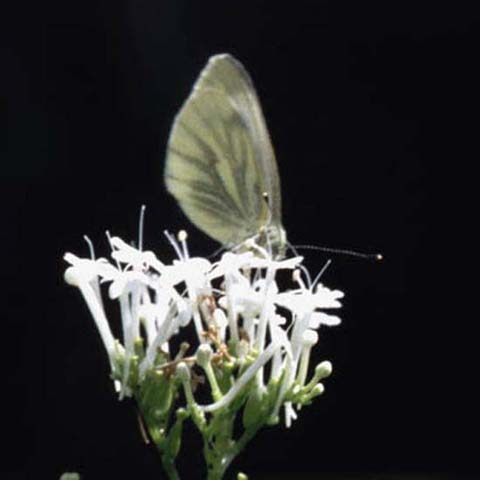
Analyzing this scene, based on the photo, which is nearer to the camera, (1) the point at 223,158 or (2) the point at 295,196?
(1) the point at 223,158

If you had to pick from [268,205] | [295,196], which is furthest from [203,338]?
[295,196]

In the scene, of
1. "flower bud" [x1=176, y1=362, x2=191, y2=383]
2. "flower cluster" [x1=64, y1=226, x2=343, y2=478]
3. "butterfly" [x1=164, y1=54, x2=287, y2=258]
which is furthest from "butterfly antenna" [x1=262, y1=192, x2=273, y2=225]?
"flower bud" [x1=176, y1=362, x2=191, y2=383]

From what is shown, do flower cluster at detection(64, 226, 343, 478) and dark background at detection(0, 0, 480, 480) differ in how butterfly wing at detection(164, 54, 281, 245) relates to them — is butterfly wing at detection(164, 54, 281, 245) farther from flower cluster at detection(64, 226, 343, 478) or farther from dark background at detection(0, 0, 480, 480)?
dark background at detection(0, 0, 480, 480)

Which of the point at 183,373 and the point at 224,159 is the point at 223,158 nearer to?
the point at 224,159

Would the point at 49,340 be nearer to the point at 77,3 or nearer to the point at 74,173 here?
the point at 74,173

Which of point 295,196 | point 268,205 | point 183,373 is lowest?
point 295,196

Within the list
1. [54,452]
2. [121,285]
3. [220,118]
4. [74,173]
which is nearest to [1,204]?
[74,173]
